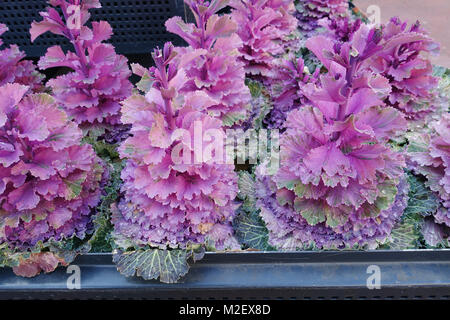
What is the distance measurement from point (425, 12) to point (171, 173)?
3364mm

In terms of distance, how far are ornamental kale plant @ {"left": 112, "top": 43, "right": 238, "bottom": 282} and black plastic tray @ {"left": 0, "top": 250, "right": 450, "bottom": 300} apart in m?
0.07

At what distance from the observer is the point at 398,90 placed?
1.59 m

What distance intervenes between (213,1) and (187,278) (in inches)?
33.4

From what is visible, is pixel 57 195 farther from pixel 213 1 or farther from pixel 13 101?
pixel 213 1

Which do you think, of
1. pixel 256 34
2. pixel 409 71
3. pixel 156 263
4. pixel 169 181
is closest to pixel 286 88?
pixel 256 34

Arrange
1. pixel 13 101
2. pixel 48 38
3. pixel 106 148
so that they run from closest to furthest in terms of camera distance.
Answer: pixel 13 101
pixel 106 148
pixel 48 38

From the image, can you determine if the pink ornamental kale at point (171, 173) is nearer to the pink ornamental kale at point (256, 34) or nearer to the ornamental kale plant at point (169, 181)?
the ornamental kale plant at point (169, 181)

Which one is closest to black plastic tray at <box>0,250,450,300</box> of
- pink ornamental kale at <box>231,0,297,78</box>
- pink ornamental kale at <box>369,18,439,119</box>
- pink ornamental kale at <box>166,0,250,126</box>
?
pink ornamental kale at <box>166,0,250,126</box>

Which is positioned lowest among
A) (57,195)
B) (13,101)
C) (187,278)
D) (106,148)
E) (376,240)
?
(187,278)

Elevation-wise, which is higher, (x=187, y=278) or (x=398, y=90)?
(x=398, y=90)

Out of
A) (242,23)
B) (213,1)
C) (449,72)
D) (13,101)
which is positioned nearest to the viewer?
(13,101)

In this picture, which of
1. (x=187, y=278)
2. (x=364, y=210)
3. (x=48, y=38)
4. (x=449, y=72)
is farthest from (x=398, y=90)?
(x=48, y=38)

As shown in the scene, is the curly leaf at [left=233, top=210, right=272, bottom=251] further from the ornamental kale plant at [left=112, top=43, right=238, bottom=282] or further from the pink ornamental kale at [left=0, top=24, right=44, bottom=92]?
the pink ornamental kale at [left=0, top=24, right=44, bottom=92]

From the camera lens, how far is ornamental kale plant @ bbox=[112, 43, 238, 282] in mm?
1031
